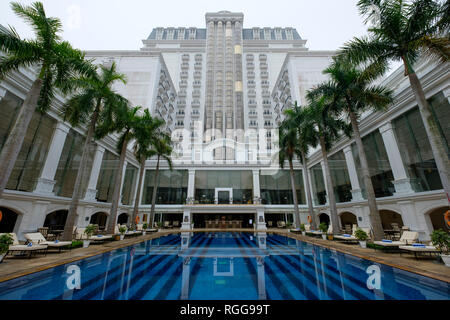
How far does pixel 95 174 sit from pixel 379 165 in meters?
28.4

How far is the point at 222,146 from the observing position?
4816cm

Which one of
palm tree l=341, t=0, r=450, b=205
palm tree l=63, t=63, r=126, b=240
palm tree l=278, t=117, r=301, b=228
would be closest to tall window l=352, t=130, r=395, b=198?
palm tree l=278, t=117, r=301, b=228

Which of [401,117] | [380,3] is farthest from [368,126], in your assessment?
[380,3]

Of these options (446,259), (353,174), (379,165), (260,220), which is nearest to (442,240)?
(446,259)

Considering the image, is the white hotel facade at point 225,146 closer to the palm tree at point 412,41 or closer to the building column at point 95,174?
the building column at point 95,174

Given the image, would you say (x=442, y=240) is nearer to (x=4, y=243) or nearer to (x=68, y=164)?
(x=4, y=243)

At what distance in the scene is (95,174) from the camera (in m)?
20.2

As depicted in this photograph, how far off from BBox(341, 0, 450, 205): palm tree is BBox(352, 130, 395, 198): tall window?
24.0 ft

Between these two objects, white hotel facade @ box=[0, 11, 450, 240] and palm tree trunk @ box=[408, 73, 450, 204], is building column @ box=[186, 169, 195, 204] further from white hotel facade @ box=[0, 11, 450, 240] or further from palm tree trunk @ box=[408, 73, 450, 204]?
palm tree trunk @ box=[408, 73, 450, 204]

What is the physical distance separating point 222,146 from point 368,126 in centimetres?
3368

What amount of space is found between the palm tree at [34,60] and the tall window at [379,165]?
23760 millimetres

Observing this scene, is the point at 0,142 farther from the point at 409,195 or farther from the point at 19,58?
the point at 409,195

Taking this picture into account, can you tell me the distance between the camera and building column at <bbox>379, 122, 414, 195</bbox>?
14227 mm

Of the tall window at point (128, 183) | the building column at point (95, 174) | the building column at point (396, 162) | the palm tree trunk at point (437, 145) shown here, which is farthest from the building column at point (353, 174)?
the tall window at point (128, 183)
